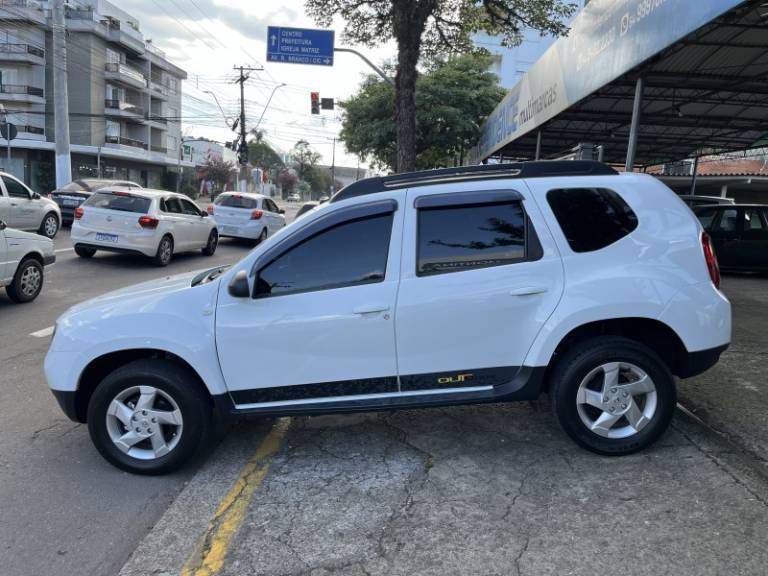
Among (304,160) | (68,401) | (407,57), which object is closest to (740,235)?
(407,57)

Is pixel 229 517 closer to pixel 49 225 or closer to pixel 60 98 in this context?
pixel 49 225

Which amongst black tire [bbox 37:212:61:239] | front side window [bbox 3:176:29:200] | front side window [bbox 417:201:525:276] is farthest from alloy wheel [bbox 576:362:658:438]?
black tire [bbox 37:212:61:239]

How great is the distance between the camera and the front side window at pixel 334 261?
374 cm

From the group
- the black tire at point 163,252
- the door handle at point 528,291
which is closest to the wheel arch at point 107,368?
the door handle at point 528,291

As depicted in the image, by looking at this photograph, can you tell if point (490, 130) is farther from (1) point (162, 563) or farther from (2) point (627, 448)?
(1) point (162, 563)

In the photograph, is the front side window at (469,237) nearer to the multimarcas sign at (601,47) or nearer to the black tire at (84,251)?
the multimarcas sign at (601,47)

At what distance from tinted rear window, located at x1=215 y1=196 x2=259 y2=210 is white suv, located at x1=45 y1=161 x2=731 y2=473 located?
47.1ft

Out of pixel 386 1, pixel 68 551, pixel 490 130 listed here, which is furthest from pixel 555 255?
pixel 490 130

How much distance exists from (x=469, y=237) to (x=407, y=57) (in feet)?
32.9

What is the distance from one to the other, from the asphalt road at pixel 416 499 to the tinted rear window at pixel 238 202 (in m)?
13.4

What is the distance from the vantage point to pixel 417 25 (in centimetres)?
1278

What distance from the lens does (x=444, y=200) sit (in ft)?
12.6

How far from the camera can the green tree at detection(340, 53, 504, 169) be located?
925 inches

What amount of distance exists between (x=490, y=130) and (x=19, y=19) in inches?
1513
